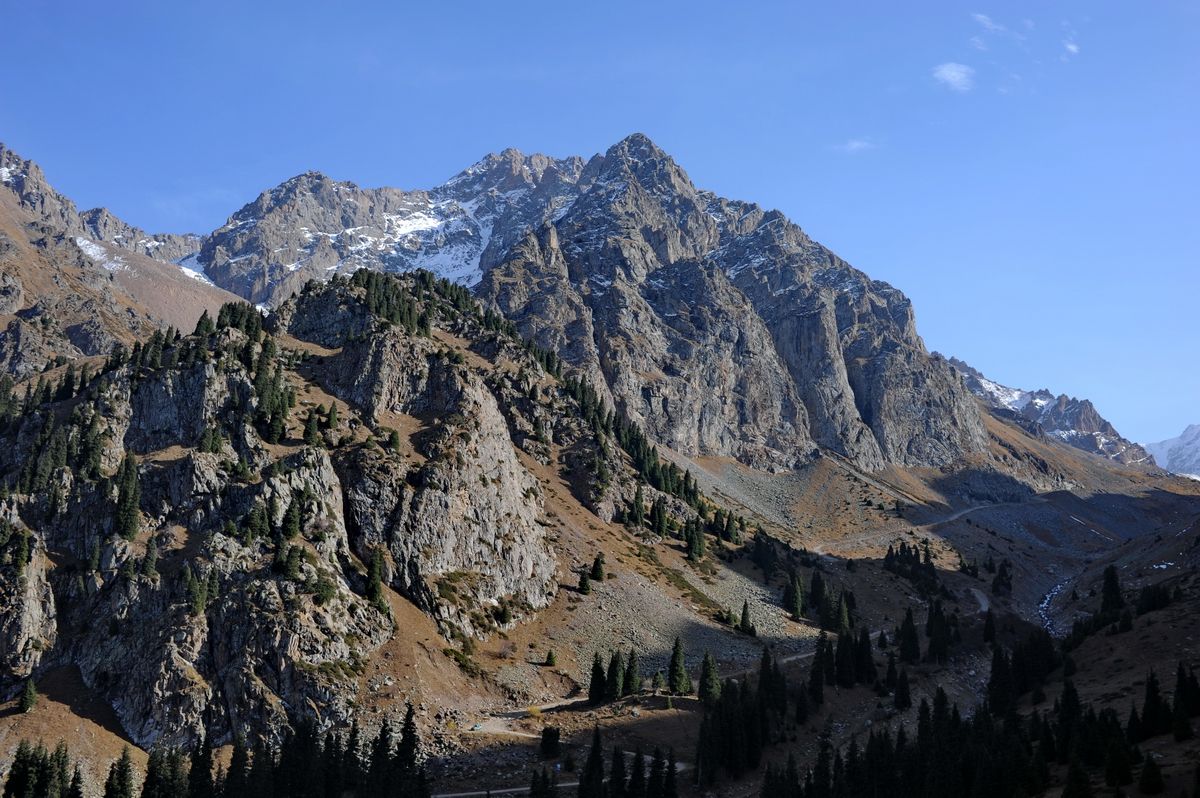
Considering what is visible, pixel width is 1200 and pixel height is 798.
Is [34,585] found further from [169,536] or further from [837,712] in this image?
[837,712]

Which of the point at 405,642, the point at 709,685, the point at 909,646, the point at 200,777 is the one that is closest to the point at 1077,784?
the point at 709,685

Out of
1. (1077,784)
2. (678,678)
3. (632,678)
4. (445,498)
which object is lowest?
(1077,784)

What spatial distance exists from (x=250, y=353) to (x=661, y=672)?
101m

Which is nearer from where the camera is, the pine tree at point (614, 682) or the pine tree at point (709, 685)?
the pine tree at point (614, 682)

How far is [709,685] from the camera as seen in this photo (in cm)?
13812

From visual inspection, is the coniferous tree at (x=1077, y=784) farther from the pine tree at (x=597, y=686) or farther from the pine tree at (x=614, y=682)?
the pine tree at (x=597, y=686)

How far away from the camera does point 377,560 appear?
146 metres

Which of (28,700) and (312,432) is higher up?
(312,432)

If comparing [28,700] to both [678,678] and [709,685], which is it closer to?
[678,678]

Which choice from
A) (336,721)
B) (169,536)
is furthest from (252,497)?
(336,721)

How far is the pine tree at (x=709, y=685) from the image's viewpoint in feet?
449

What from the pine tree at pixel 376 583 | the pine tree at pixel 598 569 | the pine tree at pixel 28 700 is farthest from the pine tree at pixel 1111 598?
the pine tree at pixel 28 700

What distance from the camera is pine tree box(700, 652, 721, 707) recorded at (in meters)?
137

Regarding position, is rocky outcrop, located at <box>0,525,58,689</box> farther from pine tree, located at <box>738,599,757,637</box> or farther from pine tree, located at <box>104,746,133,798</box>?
pine tree, located at <box>738,599,757,637</box>
